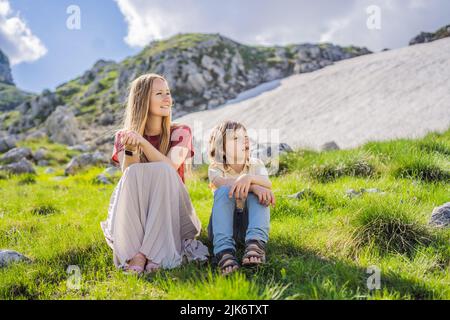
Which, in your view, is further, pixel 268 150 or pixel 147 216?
pixel 268 150

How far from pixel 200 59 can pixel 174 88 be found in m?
5.79

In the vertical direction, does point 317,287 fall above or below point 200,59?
below

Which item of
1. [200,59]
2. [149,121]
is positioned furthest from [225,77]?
[149,121]

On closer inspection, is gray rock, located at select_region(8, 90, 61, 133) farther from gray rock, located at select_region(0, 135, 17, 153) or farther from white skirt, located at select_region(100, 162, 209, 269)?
white skirt, located at select_region(100, 162, 209, 269)

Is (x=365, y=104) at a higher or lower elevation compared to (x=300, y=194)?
higher

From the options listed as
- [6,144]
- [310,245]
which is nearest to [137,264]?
[310,245]

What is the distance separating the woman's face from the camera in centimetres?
466

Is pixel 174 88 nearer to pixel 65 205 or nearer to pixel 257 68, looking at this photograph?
Result: pixel 257 68

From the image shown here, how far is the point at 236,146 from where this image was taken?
466 cm

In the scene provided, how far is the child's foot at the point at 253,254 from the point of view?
3.71 metres

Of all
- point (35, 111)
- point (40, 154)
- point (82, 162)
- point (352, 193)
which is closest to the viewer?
point (352, 193)

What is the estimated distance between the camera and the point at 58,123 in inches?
1275

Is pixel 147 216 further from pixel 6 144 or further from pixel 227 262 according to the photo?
pixel 6 144

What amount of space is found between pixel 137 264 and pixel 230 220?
1037mm
